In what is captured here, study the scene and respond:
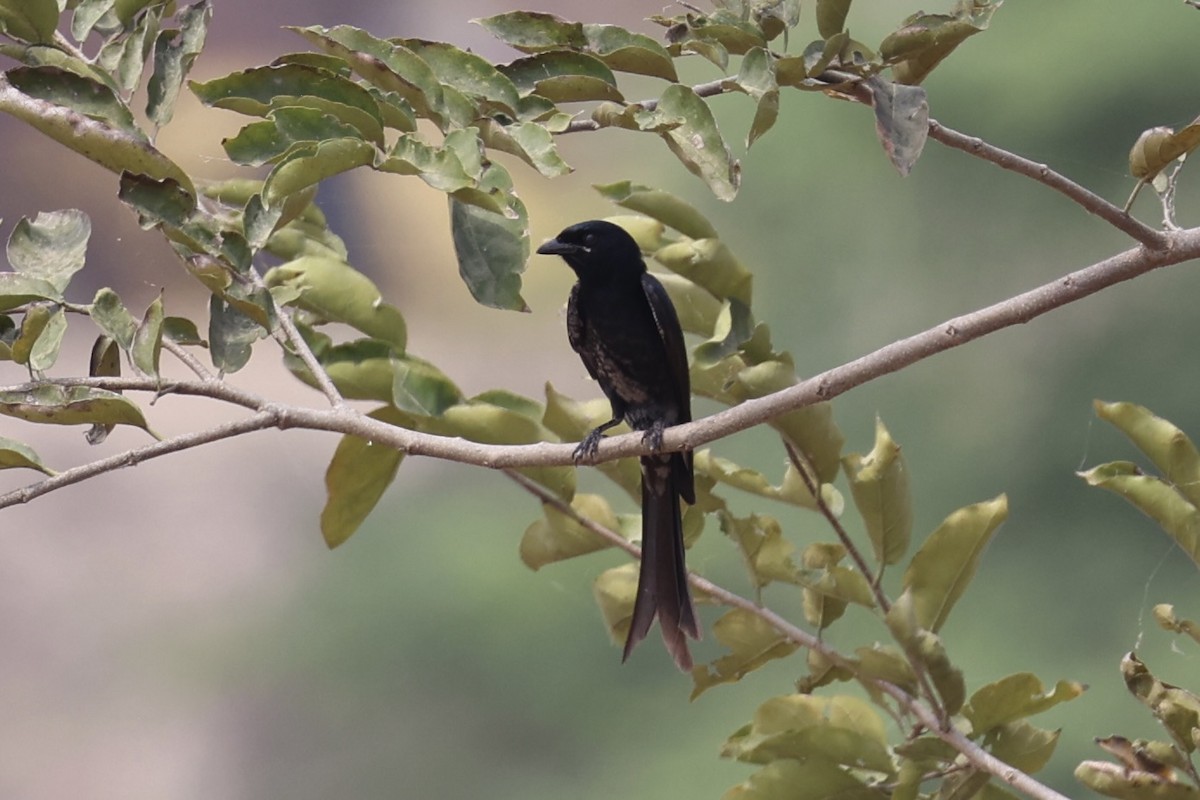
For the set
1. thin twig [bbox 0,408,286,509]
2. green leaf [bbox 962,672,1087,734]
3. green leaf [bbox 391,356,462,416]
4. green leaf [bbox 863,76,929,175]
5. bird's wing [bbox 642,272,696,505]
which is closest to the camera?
green leaf [bbox 863,76,929,175]

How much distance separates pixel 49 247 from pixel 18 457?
16 cm

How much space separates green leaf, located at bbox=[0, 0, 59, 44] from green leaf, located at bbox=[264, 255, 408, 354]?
0.29m

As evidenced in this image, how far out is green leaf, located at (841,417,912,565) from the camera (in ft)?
3.73

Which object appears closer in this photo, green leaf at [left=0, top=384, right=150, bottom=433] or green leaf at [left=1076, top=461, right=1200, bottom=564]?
green leaf at [left=0, top=384, right=150, bottom=433]

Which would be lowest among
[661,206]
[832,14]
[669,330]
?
[669,330]

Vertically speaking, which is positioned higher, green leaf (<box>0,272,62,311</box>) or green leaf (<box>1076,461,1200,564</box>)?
green leaf (<box>0,272,62,311</box>)

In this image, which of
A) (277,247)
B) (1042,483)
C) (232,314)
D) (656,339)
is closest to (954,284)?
(1042,483)

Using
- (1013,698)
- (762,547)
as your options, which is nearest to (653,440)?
(762,547)

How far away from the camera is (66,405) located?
35.2 inches

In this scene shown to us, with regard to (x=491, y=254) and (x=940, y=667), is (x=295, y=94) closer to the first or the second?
(x=491, y=254)

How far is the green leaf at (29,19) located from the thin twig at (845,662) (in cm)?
50

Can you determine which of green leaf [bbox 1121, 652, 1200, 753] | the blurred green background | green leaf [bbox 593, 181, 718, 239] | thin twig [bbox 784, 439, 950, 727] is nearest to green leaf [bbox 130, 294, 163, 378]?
green leaf [bbox 593, 181, 718, 239]

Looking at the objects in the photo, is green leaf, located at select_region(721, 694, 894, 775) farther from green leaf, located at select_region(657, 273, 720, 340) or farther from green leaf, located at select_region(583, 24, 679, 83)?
green leaf, located at select_region(583, 24, 679, 83)

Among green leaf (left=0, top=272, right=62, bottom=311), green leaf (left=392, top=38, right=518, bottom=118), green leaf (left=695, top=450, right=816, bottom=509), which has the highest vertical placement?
green leaf (left=392, top=38, right=518, bottom=118)
